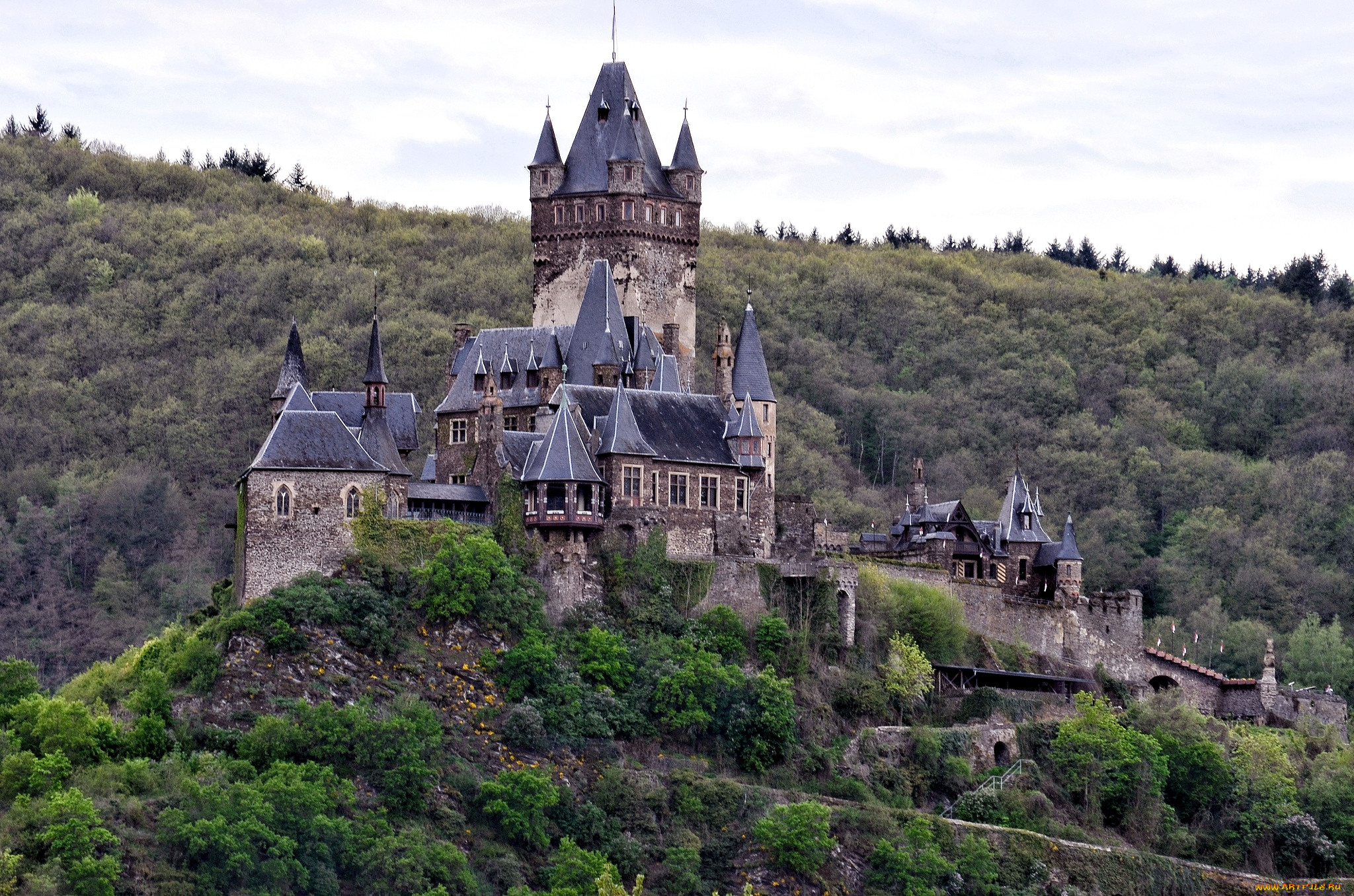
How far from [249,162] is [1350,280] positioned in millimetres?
64696

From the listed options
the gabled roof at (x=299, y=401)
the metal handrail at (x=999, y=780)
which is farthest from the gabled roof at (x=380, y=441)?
the metal handrail at (x=999, y=780)

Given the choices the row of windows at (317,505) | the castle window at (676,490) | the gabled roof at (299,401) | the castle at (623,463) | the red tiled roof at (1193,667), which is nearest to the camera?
the row of windows at (317,505)

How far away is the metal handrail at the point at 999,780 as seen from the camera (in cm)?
6312

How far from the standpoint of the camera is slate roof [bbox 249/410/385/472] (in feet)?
194

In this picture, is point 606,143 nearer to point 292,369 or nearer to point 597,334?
point 597,334

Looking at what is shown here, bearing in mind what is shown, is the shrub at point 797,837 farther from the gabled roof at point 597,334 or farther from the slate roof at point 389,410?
the slate roof at point 389,410

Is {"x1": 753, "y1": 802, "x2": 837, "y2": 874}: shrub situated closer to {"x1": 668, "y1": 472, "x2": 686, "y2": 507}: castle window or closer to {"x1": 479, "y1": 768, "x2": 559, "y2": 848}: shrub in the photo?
{"x1": 479, "y1": 768, "x2": 559, "y2": 848}: shrub

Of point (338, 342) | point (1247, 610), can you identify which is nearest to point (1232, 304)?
point (1247, 610)

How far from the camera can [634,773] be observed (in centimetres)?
5931

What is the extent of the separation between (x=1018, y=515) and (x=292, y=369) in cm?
2503

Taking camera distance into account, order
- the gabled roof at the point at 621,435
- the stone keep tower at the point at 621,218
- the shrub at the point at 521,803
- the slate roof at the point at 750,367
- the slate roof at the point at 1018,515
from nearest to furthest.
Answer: the shrub at the point at 521,803 → the gabled roof at the point at 621,435 → the slate roof at the point at 750,367 → the stone keep tower at the point at 621,218 → the slate roof at the point at 1018,515

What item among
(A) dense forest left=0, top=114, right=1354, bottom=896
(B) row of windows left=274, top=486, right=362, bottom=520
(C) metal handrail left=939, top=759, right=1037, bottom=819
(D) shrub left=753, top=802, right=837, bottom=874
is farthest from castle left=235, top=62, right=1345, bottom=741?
(D) shrub left=753, top=802, right=837, bottom=874

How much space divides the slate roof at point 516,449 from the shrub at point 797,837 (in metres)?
11.9

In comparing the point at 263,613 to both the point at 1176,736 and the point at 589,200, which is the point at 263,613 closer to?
the point at 589,200
